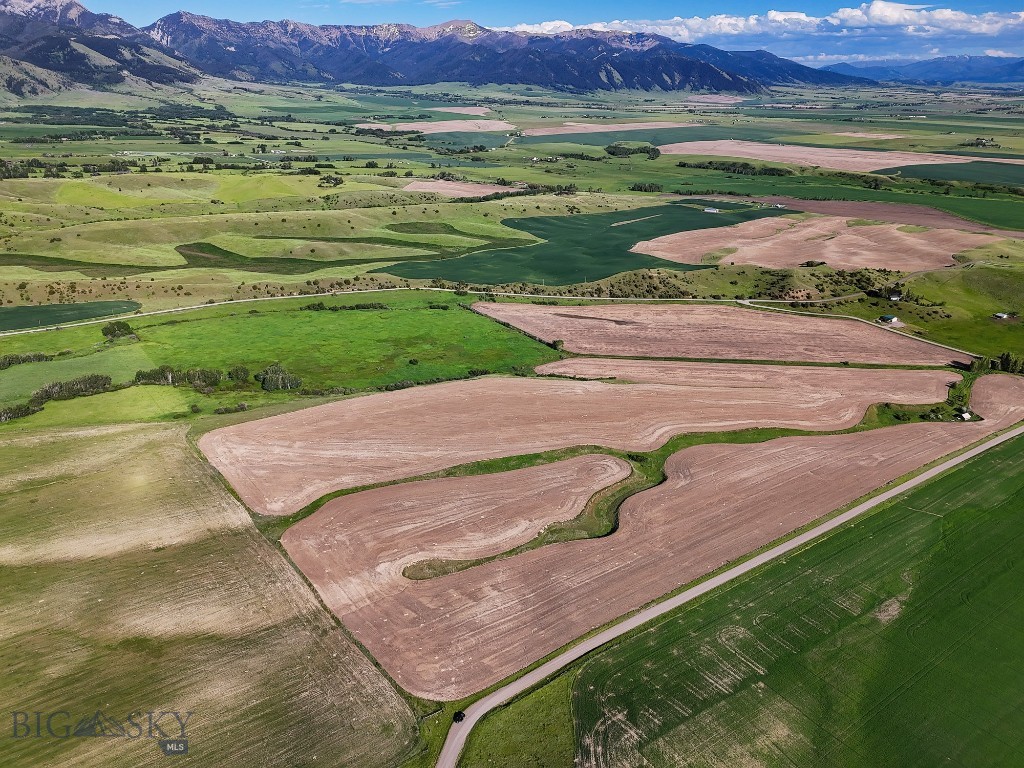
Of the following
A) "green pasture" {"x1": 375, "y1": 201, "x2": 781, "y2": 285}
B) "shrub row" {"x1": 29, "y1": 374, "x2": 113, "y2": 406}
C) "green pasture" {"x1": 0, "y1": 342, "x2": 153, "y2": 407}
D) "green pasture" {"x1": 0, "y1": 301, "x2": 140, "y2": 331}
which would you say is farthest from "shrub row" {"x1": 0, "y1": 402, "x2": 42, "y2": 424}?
"green pasture" {"x1": 375, "y1": 201, "x2": 781, "y2": 285}

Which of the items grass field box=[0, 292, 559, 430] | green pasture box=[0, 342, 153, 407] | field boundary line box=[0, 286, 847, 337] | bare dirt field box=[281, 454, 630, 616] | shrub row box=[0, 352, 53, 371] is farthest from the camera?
field boundary line box=[0, 286, 847, 337]

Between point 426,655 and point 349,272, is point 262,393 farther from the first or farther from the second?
point 349,272

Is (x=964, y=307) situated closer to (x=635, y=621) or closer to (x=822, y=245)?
(x=822, y=245)

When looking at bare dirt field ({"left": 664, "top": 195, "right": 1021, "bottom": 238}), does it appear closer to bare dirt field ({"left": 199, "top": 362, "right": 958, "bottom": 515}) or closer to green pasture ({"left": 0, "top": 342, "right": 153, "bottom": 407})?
bare dirt field ({"left": 199, "top": 362, "right": 958, "bottom": 515})

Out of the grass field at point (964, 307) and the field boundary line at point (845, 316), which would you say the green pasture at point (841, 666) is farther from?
the grass field at point (964, 307)

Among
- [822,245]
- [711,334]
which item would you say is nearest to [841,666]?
[711,334]

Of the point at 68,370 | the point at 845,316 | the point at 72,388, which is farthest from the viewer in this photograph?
the point at 845,316

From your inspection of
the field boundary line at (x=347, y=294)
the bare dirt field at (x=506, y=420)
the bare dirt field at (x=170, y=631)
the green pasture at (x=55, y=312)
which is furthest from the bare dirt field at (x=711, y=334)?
the green pasture at (x=55, y=312)
